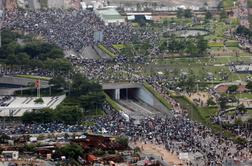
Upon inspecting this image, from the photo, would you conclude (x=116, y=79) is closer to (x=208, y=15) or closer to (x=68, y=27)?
(x=68, y=27)

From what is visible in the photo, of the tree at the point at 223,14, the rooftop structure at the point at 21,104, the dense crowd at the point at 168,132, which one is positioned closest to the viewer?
the dense crowd at the point at 168,132

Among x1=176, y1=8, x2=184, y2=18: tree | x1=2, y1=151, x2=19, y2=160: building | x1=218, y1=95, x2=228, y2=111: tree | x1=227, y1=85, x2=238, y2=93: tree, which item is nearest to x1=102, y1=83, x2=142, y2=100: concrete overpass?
x1=227, y1=85, x2=238, y2=93: tree

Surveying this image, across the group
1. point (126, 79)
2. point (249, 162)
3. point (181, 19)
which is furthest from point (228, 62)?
point (249, 162)

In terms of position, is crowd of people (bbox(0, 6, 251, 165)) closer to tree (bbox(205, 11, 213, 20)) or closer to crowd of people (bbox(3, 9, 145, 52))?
crowd of people (bbox(3, 9, 145, 52))

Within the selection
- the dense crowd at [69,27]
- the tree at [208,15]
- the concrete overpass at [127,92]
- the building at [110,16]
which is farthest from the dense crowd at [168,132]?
the tree at [208,15]

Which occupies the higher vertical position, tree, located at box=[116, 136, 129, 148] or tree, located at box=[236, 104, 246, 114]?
tree, located at box=[236, 104, 246, 114]

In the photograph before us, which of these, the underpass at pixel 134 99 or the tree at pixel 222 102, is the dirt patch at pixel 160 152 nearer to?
the underpass at pixel 134 99
